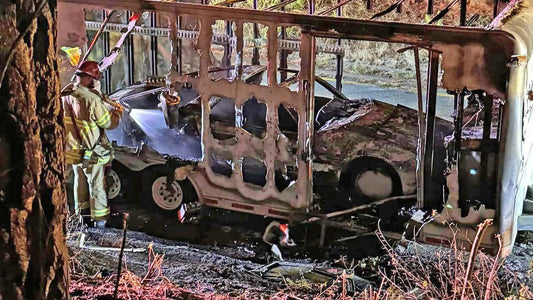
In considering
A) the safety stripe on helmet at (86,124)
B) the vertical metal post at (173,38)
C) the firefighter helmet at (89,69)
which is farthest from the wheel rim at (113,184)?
the vertical metal post at (173,38)

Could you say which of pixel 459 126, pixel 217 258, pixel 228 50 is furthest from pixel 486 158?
pixel 228 50

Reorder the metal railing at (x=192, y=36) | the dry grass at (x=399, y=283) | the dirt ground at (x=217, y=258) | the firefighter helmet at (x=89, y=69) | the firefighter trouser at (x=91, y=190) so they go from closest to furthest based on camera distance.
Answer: the dry grass at (x=399, y=283), the dirt ground at (x=217, y=258), the firefighter helmet at (x=89, y=69), the firefighter trouser at (x=91, y=190), the metal railing at (x=192, y=36)

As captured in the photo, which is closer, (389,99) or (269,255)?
(269,255)

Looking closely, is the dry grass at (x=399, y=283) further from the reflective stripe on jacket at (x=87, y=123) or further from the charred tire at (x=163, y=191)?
the reflective stripe on jacket at (x=87, y=123)

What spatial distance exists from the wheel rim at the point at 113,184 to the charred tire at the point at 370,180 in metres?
2.46

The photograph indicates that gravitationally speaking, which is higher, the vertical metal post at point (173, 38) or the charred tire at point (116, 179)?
the vertical metal post at point (173, 38)

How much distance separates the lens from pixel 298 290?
5344 millimetres

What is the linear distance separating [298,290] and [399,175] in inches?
60.7

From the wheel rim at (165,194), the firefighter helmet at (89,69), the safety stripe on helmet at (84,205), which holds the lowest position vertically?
the safety stripe on helmet at (84,205)

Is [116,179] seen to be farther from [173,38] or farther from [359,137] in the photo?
[359,137]

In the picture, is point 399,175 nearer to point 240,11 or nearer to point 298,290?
point 298,290

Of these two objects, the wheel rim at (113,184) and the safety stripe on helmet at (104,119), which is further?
the wheel rim at (113,184)

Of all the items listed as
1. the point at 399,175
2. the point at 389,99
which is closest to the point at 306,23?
the point at 399,175

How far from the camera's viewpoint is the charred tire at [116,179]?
297 inches
